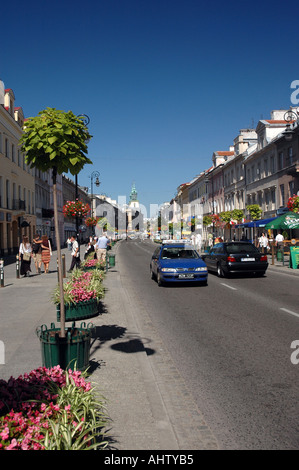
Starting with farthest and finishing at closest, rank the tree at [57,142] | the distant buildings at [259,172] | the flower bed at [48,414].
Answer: the distant buildings at [259,172]
the tree at [57,142]
the flower bed at [48,414]

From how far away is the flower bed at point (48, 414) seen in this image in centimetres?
283

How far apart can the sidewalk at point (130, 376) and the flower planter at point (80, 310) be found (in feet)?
0.80

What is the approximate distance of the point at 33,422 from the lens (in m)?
3.00

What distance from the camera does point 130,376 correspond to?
528 cm

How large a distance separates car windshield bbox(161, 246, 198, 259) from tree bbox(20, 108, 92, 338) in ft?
34.8

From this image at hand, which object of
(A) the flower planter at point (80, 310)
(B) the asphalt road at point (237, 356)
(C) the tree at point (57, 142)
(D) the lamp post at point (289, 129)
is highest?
(D) the lamp post at point (289, 129)

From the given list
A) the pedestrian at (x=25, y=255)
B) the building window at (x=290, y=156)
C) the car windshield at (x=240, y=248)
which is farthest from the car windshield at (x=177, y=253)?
the building window at (x=290, y=156)

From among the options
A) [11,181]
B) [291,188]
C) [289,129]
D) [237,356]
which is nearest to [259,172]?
[291,188]

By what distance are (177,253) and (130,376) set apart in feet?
35.6

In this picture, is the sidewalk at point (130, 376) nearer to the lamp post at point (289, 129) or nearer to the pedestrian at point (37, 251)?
the pedestrian at point (37, 251)

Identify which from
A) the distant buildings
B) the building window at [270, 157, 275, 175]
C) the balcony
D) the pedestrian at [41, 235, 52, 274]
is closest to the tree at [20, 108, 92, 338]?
the pedestrian at [41, 235, 52, 274]

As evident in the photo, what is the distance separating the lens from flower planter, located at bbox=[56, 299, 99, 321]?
8516mm

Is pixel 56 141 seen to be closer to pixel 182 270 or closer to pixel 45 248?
pixel 182 270
